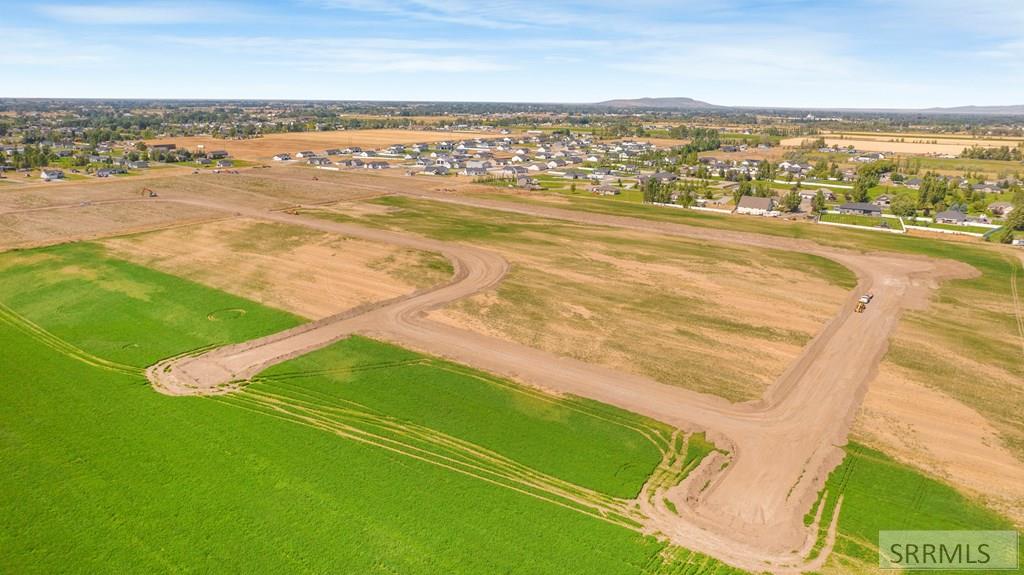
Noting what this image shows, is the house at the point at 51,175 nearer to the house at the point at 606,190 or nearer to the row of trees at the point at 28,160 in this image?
the row of trees at the point at 28,160

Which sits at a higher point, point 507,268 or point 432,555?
point 507,268

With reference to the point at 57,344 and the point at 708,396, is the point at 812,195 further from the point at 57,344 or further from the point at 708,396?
the point at 57,344

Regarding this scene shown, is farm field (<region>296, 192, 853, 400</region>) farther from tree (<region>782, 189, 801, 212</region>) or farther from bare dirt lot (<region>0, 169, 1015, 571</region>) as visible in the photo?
tree (<region>782, 189, 801, 212</region>)

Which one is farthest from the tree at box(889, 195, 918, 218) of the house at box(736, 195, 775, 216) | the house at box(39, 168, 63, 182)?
the house at box(39, 168, 63, 182)

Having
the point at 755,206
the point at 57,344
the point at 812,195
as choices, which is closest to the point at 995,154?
the point at 812,195

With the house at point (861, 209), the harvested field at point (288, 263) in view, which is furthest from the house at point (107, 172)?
the house at point (861, 209)

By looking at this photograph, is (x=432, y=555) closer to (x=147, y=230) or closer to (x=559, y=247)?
(x=559, y=247)

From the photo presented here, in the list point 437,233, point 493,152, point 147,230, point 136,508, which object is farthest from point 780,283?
point 493,152
